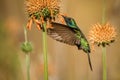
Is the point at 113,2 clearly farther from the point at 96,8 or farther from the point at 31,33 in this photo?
the point at 31,33

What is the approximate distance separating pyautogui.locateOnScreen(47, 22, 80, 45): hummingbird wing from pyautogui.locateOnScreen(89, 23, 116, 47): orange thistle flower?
0.38ft

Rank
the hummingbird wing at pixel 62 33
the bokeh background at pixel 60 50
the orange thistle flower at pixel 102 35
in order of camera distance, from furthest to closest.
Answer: the bokeh background at pixel 60 50 → the orange thistle flower at pixel 102 35 → the hummingbird wing at pixel 62 33

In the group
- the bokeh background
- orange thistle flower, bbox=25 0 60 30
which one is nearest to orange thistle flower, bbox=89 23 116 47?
orange thistle flower, bbox=25 0 60 30

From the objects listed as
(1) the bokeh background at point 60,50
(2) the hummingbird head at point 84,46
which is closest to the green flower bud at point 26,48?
(2) the hummingbird head at point 84,46

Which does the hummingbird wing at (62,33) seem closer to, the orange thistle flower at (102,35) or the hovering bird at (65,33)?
the hovering bird at (65,33)

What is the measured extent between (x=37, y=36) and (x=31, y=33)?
4cm

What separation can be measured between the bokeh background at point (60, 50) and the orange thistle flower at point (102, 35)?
851 millimetres

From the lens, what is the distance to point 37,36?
309 centimetres

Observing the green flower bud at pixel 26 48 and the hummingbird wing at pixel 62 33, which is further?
the green flower bud at pixel 26 48

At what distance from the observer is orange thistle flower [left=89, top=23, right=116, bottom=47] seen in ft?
4.23

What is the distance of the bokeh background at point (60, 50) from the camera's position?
238cm

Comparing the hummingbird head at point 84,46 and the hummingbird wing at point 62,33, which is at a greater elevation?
the hummingbird wing at point 62,33

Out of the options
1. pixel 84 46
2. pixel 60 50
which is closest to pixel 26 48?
pixel 84 46

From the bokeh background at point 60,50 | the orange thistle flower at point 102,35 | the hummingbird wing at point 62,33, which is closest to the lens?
the hummingbird wing at point 62,33
